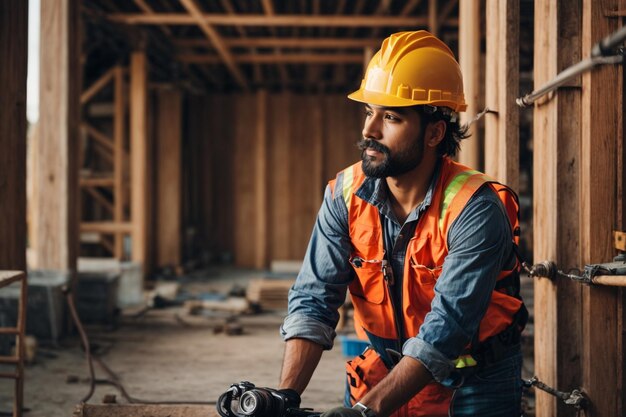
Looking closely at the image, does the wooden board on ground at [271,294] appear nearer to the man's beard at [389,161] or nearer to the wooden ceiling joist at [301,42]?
the wooden ceiling joist at [301,42]

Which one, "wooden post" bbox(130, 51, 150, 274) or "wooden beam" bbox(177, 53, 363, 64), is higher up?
"wooden beam" bbox(177, 53, 363, 64)

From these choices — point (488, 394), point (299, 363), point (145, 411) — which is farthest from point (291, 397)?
point (145, 411)

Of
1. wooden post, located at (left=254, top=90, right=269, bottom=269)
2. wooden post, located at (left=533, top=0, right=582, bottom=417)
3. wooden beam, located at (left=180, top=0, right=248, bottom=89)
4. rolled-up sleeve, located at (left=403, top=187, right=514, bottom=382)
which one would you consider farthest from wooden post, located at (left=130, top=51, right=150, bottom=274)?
rolled-up sleeve, located at (left=403, top=187, right=514, bottom=382)

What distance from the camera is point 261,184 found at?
46.9 feet

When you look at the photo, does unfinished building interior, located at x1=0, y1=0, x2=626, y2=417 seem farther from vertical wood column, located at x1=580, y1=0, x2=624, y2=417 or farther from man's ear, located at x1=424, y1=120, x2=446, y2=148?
man's ear, located at x1=424, y1=120, x2=446, y2=148

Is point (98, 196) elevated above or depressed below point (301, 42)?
below

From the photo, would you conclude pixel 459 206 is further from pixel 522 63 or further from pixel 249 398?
pixel 522 63

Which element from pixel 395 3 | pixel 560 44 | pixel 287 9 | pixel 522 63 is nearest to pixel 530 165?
pixel 522 63

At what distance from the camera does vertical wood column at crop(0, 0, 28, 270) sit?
4285 millimetres

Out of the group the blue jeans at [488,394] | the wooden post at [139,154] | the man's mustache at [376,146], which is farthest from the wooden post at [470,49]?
the wooden post at [139,154]

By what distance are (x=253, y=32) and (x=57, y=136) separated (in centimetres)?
520

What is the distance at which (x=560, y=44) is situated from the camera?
10.5ft

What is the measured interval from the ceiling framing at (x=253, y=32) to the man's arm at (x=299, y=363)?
6.60 m

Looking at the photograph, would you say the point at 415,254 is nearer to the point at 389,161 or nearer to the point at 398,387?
the point at 389,161
